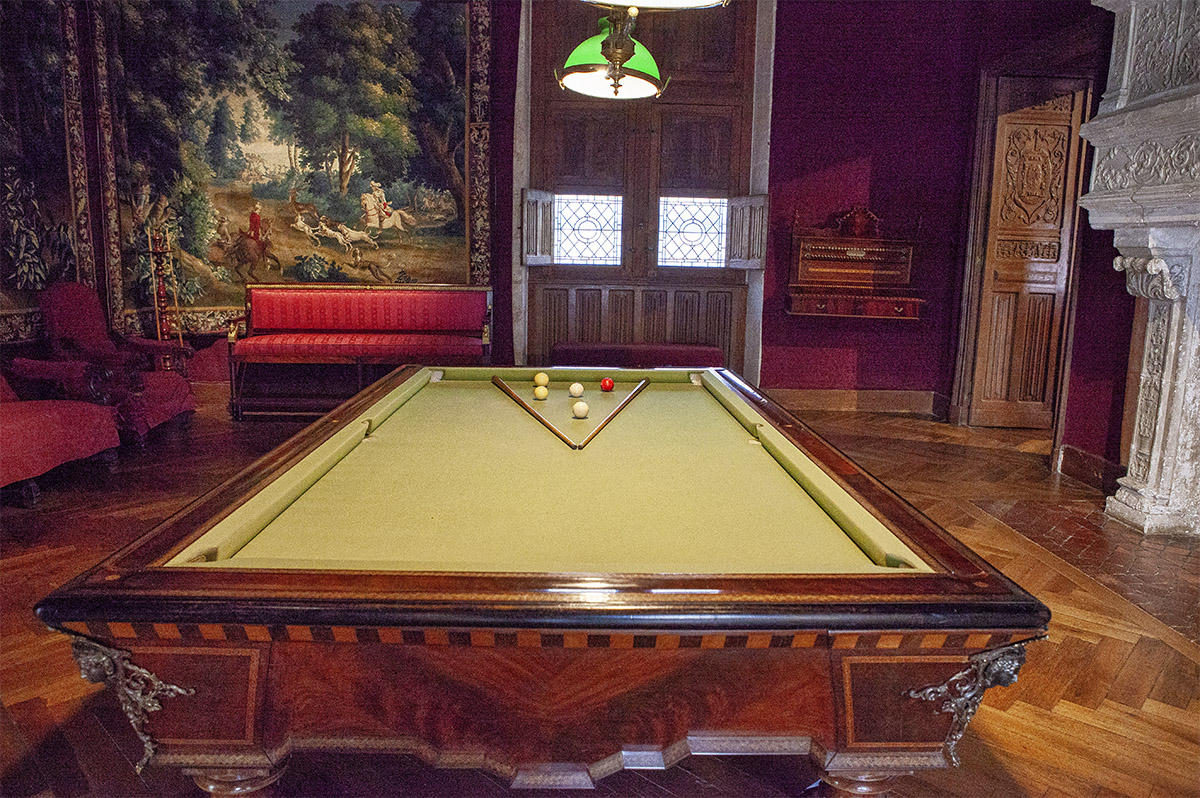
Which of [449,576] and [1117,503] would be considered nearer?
[449,576]

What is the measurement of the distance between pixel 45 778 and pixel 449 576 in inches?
59.1

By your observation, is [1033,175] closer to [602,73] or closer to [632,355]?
[632,355]

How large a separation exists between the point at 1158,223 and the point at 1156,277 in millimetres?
268

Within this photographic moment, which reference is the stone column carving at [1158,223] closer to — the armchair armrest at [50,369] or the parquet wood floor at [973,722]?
the parquet wood floor at [973,722]

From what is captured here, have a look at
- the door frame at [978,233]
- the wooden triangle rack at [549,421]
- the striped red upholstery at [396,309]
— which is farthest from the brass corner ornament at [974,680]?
the striped red upholstery at [396,309]

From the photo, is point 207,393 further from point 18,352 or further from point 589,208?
point 589,208

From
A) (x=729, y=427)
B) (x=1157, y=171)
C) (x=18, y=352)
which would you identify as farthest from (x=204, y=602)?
(x=18, y=352)

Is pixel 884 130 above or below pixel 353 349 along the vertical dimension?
above

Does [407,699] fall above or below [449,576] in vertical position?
below

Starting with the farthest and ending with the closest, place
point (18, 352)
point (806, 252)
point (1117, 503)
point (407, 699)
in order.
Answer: point (806, 252) < point (18, 352) < point (1117, 503) < point (407, 699)

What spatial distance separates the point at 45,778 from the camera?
1.99m

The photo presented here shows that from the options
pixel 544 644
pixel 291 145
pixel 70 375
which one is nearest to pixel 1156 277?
pixel 544 644

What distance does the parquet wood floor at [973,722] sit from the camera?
1.98 meters

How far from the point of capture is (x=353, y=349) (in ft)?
20.1
